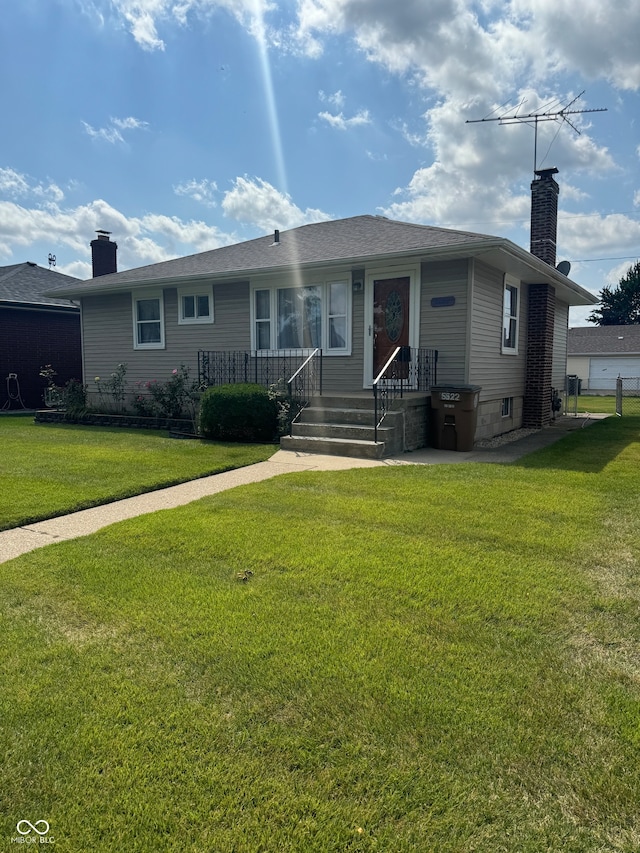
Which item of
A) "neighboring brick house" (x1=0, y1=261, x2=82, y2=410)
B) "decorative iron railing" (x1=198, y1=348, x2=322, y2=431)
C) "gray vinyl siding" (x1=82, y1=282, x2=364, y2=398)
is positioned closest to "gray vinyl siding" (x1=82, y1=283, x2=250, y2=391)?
"gray vinyl siding" (x1=82, y1=282, x2=364, y2=398)

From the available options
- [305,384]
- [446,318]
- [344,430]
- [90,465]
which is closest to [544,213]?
→ [446,318]

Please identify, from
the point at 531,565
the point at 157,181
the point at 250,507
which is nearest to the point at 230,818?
the point at 531,565

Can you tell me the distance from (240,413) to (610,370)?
1278 inches

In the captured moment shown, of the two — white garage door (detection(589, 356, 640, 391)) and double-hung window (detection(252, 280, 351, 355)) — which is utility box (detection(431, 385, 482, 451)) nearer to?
double-hung window (detection(252, 280, 351, 355))

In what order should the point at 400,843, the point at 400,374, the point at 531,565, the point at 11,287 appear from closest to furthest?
1. the point at 400,843
2. the point at 531,565
3. the point at 400,374
4. the point at 11,287

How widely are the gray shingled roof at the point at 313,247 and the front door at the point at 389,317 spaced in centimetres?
71

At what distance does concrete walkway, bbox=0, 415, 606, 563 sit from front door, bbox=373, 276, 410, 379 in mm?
2306

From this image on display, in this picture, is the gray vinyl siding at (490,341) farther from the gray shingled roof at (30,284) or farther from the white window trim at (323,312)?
the gray shingled roof at (30,284)

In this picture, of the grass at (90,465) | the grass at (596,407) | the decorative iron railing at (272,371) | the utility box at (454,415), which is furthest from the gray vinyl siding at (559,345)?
the grass at (90,465)

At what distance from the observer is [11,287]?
1761 centimetres

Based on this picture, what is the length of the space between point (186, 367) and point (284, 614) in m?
10.4

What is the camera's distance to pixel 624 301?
1964 inches

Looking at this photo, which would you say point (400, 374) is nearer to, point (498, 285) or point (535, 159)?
point (498, 285)

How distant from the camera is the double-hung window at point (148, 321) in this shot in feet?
42.9
